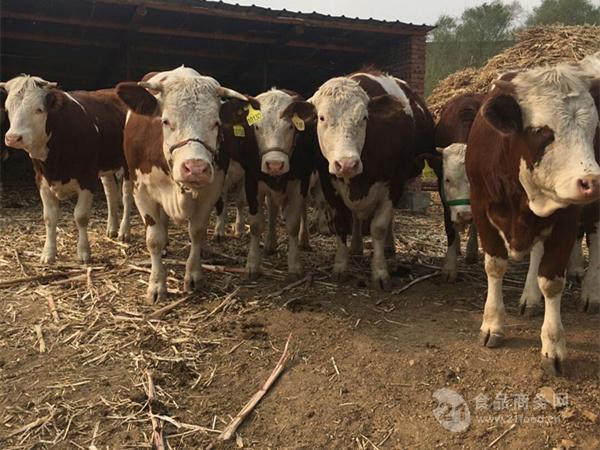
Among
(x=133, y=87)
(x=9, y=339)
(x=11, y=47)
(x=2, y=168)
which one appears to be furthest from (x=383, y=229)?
(x=2, y=168)

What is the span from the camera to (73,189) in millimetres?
6527

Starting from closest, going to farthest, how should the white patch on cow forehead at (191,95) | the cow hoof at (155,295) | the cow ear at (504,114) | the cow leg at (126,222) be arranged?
1. the cow ear at (504,114)
2. the white patch on cow forehead at (191,95)
3. the cow hoof at (155,295)
4. the cow leg at (126,222)

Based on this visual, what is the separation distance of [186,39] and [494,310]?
1059 cm

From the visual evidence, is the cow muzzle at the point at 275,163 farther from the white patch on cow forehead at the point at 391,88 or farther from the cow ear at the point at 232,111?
the white patch on cow forehead at the point at 391,88

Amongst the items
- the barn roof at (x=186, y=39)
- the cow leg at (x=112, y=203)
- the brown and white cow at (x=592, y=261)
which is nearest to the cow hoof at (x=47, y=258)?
the cow leg at (x=112, y=203)

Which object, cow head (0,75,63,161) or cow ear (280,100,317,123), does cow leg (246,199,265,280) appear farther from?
cow head (0,75,63,161)

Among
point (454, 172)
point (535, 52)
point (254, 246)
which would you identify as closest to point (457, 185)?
point (454, 172)

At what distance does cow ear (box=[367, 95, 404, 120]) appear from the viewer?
537 centimetres

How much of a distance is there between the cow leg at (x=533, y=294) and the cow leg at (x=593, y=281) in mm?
395

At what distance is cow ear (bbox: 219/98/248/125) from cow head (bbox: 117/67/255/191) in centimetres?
19

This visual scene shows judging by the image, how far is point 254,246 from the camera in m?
5.92

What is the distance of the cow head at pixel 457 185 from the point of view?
521 centimetres

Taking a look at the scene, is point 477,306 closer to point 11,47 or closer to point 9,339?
point 9,339

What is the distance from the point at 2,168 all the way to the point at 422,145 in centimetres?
1408
